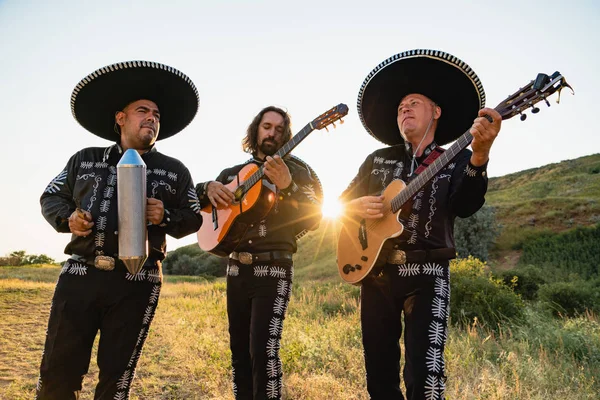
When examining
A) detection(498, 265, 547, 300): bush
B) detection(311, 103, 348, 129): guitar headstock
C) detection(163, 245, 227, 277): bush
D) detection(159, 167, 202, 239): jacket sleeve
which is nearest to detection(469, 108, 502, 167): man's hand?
Answer: detection(311, 103, 348, 129): guitar headstock

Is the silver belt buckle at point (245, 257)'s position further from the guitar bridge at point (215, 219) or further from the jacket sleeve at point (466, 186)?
the jacket sleeve at point (466, 186)

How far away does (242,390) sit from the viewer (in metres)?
4.21

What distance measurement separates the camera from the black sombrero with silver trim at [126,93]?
3658 mm

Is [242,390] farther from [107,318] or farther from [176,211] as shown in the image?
[176,211]

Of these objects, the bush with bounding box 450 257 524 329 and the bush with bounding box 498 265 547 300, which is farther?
the bush with bounding box 498 265 547 300

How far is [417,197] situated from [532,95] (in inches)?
40.4

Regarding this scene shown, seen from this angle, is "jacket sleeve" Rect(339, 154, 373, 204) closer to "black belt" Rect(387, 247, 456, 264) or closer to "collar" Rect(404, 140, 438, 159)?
"collar" Rect(404, 140, 438, 159)

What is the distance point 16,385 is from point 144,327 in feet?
11.9

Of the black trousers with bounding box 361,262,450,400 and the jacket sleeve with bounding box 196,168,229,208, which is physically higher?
the jacket sleeve with bounding box 196,168,229,208

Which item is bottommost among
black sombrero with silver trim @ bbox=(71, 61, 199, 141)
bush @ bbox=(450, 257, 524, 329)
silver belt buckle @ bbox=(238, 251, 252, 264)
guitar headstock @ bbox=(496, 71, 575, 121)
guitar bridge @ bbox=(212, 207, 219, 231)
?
bush @ bbox=(450, 257, 524, 329)

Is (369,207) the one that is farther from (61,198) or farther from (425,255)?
(61,198)

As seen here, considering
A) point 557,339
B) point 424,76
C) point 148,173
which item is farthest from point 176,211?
point 557,339

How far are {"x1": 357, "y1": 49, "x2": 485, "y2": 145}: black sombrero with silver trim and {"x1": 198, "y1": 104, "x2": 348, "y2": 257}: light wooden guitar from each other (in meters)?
0.36

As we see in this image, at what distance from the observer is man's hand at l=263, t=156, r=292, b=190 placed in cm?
437
